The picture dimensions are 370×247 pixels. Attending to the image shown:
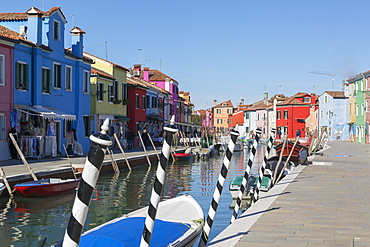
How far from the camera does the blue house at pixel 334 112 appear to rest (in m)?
73.8

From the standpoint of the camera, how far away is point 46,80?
2764 cm

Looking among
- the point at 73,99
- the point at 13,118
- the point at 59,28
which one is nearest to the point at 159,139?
the point at 73,99

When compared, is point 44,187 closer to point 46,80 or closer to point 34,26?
point 46,80

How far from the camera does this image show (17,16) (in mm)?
27922

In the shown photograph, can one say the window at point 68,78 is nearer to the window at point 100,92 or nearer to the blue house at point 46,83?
the blue house at point 46,83

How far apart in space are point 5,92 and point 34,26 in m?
4.74

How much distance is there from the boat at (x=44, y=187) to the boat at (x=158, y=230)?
21.2 ft

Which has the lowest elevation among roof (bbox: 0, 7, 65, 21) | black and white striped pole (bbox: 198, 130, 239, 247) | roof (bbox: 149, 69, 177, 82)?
black and white striped pole (bbox: 198, 130, 239, 247)

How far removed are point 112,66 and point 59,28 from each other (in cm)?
1051

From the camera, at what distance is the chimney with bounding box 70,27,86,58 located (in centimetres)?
3206

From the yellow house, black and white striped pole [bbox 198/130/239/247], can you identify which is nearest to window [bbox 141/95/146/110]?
the yellow house

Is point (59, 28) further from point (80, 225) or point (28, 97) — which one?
point (80, 225)

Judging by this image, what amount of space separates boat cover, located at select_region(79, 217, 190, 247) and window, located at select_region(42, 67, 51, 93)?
68.0 ft

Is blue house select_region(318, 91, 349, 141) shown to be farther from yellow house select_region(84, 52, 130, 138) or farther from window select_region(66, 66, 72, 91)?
window select_region(66, 66, 72, 91)
